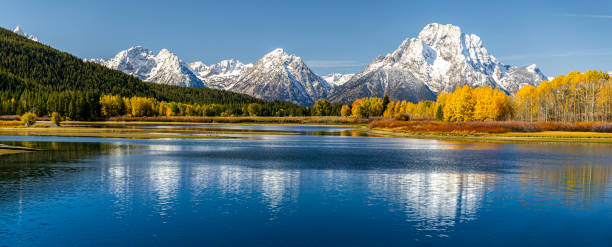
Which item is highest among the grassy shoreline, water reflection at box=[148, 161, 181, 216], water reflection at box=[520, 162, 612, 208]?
the grassy shoreline

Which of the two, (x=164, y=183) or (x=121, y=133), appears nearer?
(x=164, y=183)

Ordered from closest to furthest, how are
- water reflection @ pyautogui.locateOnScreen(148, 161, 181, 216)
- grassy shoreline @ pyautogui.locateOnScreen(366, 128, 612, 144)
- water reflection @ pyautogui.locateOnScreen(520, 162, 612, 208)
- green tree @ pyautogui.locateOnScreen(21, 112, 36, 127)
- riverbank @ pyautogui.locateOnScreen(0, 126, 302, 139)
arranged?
1. water reflection @ pyautogui.locateOnScreen(148, 161, 181, 216)
2. water reflection @ pyautogui.locateOnScreen(520, 162, 612, 208)
3. grassy shoreline @ pyautogui.locateOnScreen(366, 128, 612, 144)
4. riverbank @ pyautogui.locateOnScreen(0, 126, 302, 139)
5. green tree @ pyautogui.locateOnScreen(21, 112, 36, 127)

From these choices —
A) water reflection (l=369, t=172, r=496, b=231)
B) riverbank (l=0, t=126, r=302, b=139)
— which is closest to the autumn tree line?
riverbank (l=0, t=126, r=302, b=139)

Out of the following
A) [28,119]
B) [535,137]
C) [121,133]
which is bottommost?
[121,133]

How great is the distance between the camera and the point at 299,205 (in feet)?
81.4

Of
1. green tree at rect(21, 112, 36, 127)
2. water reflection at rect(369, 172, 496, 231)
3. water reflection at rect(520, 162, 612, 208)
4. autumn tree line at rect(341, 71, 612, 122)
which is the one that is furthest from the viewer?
autumn tree line at rect(341, 71, 612, 122)

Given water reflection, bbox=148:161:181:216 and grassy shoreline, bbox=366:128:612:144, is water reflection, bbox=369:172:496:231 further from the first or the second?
grassy shoreline, bbox=366:128:612:144

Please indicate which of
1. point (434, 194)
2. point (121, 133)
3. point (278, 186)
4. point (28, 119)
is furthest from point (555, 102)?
point (28, 119)

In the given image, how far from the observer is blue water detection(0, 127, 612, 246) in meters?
18.8

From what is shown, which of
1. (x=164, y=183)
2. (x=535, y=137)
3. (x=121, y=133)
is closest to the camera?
(x=164, y=183)

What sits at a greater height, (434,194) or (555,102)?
(555,102)

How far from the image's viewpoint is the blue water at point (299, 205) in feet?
61.5

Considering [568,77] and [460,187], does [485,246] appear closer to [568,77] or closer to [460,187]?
[460,187]

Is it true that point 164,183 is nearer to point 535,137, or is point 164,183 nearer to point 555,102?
point 535,137
